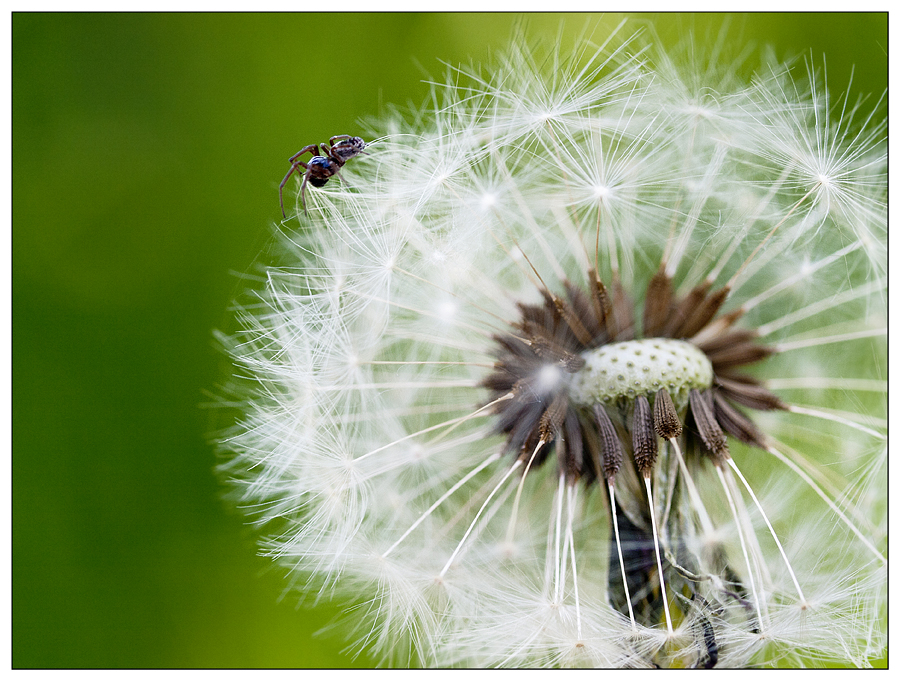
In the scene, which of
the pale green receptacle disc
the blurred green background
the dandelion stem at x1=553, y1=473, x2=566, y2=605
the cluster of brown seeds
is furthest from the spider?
the dandelion stem at x1=553, y1=473, x2=566, y2=605

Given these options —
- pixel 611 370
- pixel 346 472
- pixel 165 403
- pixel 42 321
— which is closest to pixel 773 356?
pixel 611 370

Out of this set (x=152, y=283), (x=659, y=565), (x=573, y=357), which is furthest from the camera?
(x=152, y=283)

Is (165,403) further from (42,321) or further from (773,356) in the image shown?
(773,356)

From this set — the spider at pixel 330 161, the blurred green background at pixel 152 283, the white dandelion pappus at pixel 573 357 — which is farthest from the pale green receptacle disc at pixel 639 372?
the blurred green background at pixel 152 283

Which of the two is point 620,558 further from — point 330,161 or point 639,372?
point 330,161

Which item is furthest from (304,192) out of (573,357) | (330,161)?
(573,357)

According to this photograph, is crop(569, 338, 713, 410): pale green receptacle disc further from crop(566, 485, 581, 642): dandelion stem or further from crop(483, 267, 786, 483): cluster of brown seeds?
crop(566, 485, 581, 642): dandelion stem

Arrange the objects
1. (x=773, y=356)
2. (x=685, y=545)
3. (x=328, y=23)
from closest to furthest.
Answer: (x=685, y=545) < (x=773, y=356) < (x=328, y=23)
